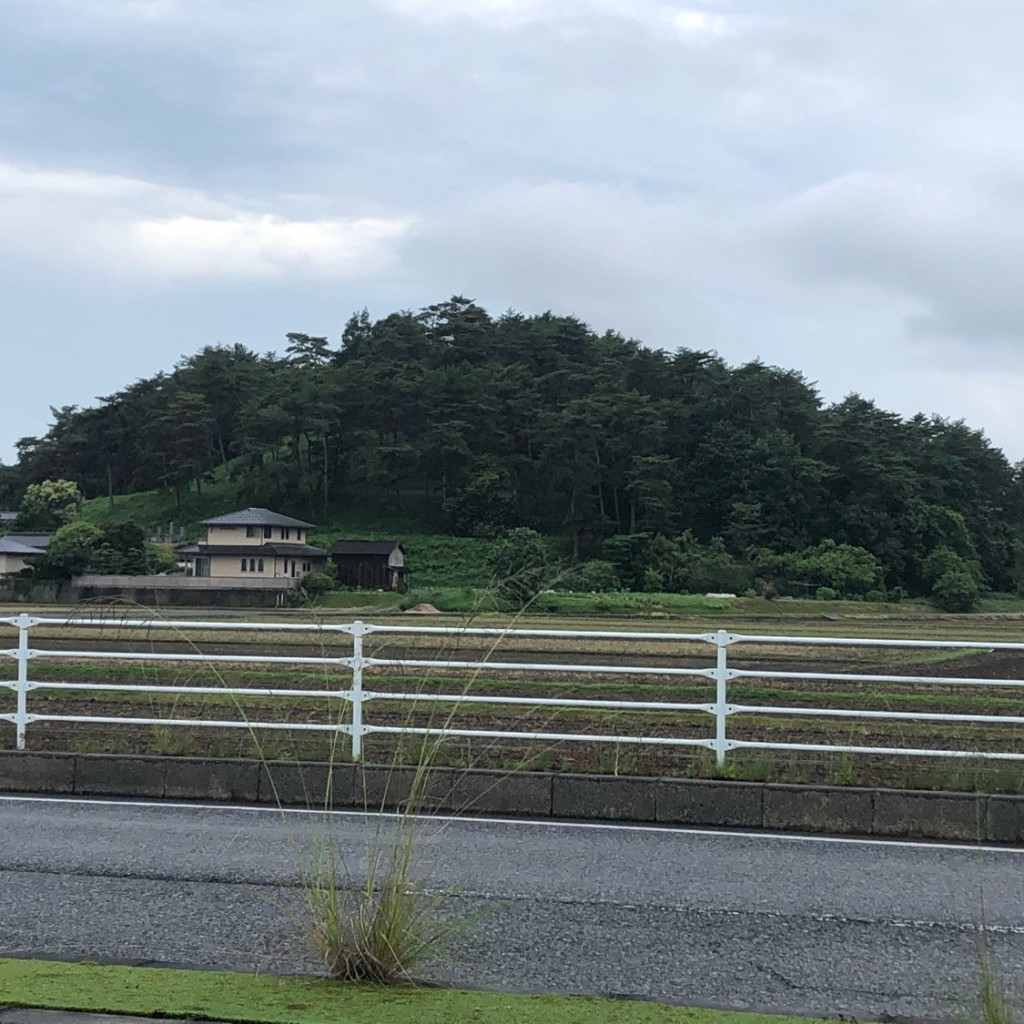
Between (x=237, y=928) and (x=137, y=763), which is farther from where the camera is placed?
(x=137, y=763)

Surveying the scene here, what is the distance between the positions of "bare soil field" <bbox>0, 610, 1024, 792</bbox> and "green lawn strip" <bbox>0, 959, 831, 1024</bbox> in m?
1.13

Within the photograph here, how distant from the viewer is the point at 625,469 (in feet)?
266

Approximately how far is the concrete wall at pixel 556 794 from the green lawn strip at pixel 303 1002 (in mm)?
2992

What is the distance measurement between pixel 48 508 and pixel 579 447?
136ft

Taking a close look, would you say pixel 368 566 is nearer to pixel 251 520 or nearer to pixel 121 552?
pixel 251 520

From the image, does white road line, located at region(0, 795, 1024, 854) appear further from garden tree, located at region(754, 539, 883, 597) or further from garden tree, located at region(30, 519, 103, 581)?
garden tree, located at region(754, 539, 883, 597)

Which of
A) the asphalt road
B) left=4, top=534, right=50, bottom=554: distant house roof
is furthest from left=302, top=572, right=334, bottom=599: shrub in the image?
the asphalt road

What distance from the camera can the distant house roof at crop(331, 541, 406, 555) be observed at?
68188 millimetres

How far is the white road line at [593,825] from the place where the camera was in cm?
741

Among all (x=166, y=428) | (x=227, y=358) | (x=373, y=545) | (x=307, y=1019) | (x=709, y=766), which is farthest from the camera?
(x=227, y=358)

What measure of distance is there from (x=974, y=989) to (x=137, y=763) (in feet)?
21.0

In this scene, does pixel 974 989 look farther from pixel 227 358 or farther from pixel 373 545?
pixel 227 358

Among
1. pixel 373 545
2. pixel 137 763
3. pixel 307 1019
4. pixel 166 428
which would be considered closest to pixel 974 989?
pixel 307 1019

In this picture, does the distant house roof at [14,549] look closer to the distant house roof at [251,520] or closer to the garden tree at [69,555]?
the garden tree at [69,555]
